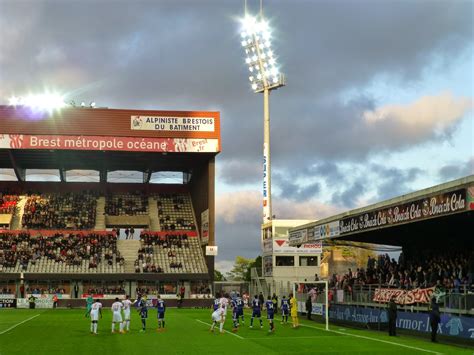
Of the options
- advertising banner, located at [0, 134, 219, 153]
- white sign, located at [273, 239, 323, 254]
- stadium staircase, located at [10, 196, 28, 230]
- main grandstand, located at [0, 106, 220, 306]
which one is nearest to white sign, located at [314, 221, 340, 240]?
main grandstand, located at [0, 106, 220, 306]

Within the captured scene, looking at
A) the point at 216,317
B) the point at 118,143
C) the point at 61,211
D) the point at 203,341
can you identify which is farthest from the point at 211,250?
the point at 203,341

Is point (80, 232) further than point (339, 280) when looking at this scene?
Yes

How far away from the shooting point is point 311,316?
4503cm

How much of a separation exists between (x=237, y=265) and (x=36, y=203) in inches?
2637

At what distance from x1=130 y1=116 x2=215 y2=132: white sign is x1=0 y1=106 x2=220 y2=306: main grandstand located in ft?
0.36

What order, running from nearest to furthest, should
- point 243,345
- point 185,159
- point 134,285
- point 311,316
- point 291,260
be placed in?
1. point 243,345
2. point 311,316
3. point 134,285
4. point 291,260
5. point 185,159

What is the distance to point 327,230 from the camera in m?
41.5

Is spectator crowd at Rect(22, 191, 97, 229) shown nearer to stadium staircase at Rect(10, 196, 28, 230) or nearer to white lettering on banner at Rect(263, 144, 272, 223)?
stadium staircase at Rect(10, 196, 28, 230)

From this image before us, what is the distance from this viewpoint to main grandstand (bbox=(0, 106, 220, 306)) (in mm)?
64375

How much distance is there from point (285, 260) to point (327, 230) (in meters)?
29.3

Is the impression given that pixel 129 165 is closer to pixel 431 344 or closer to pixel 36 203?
pixel 36 203

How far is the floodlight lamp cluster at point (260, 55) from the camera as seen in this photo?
72750 mm

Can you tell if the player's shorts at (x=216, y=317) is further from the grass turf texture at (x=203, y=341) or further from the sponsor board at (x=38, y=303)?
the sponsor board at (x=38, y=303)

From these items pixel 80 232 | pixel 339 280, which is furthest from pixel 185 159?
pixel 339 280
